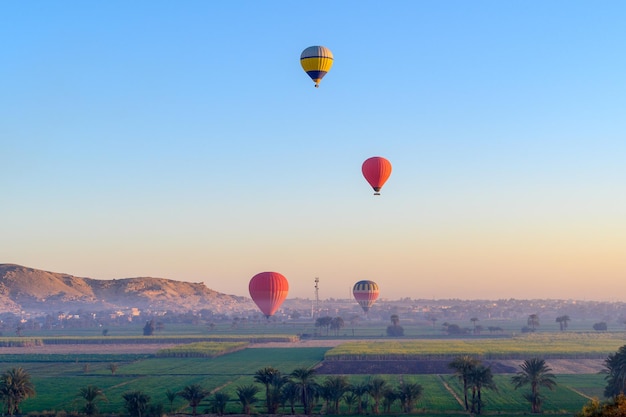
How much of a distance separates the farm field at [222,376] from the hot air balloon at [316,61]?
4040cm

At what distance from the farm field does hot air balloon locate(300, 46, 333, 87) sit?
1590 inches

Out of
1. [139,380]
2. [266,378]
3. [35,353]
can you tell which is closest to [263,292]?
[139,380]

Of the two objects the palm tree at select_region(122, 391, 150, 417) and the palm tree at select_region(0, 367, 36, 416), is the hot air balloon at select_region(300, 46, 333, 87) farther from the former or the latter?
the palm tree at select_region(0, 367, 36, 416)

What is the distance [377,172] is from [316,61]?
20185 millimetres

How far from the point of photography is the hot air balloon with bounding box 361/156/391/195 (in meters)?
107

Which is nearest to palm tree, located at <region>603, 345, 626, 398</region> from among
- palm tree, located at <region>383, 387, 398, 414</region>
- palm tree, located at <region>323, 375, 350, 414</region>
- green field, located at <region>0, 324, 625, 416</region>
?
green field, located at <region>0, 324, 625, 416</region>

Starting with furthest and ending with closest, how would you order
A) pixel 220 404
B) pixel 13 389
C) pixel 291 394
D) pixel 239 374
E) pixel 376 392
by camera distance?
1. pixel 239 374
2. pixel 376 392
3. pixel 291 394
4. pixel 220 404
5. pixel 13 389

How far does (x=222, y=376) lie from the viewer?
127 m

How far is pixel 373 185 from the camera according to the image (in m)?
107

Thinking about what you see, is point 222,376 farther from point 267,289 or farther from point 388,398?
point 388,398

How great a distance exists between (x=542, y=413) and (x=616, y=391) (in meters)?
9.42

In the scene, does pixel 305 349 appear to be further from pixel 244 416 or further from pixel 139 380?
pixel 244 416

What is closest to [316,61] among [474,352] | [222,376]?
[222,376]

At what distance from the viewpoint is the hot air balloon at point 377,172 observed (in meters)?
107
